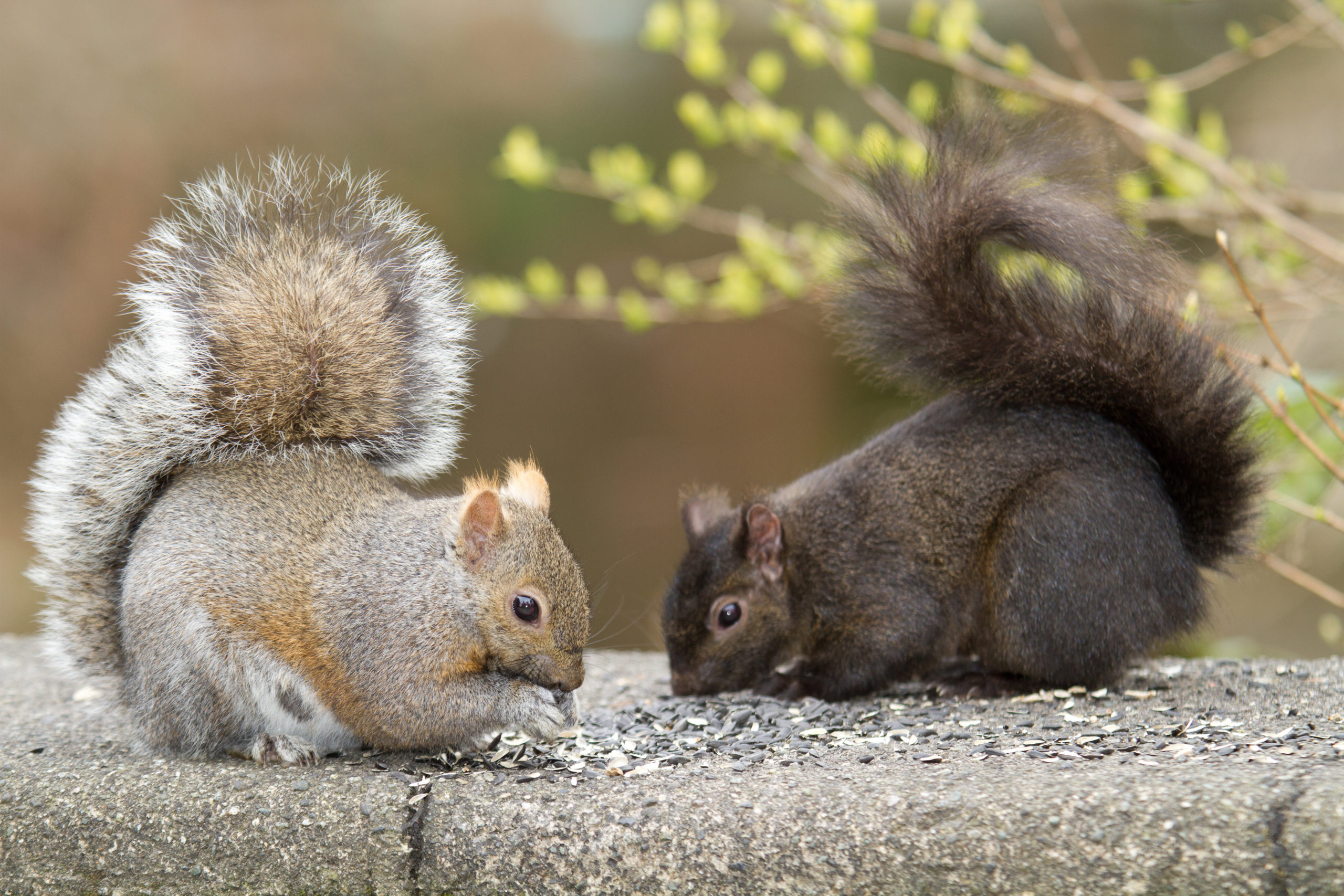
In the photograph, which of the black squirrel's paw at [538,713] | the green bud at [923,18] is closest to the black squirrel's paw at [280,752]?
the black squirrel's paw at [538,713]

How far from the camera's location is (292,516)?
7.41 feet

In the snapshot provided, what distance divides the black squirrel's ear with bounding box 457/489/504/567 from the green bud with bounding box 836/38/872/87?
167 centimetres

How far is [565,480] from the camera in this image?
22.4 feet

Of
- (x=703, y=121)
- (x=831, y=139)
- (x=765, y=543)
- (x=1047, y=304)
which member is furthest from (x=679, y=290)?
(x=1047, y=304)

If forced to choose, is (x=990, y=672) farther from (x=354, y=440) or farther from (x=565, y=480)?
(x=565, y=480)

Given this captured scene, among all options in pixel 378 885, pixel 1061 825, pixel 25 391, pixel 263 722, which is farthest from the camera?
pixel 25 391

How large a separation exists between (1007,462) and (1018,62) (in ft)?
3.51

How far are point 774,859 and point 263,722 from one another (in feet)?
A: 3.39

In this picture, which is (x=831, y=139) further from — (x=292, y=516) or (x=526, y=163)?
(x=292, y=516)

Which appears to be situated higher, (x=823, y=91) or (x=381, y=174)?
(x=823, y=91)

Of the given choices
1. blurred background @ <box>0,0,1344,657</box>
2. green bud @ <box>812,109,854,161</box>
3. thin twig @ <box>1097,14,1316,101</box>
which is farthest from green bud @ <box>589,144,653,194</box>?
blurred background @ <box>0,0,1344,657</box>

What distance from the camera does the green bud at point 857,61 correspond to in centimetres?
313

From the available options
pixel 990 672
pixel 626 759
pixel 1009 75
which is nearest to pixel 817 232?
pixel 1009 75

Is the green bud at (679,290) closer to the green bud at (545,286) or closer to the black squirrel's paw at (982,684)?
the green bud at (545,286)
